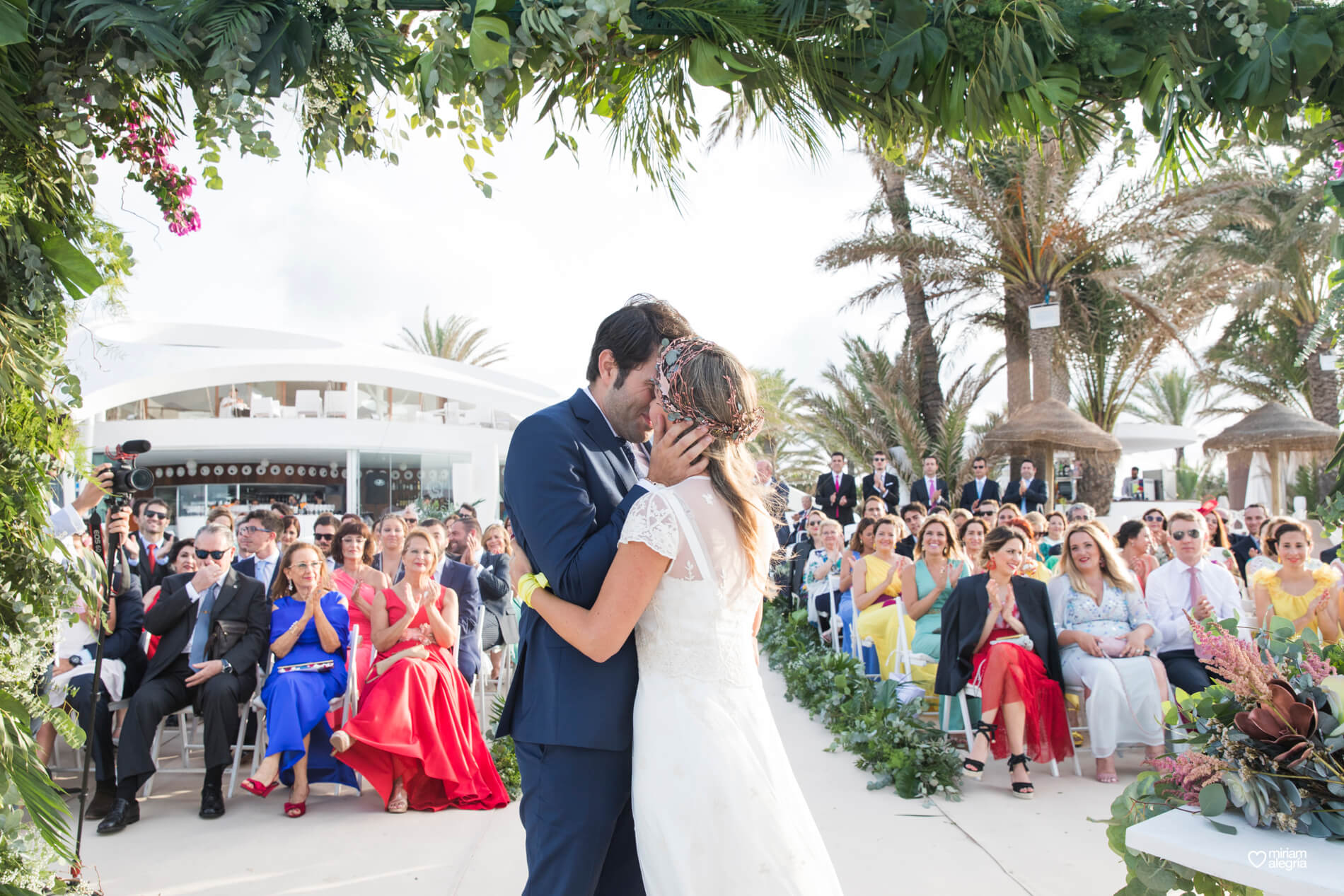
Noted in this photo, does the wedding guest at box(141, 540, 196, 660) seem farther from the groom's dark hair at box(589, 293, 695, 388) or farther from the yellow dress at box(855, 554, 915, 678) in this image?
the yellow dress at box(855, 554, 915, 678)

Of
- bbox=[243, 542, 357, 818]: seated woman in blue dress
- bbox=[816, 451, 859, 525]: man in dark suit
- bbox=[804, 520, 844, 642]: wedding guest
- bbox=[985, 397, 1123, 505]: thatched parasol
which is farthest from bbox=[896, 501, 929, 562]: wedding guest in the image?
bbox=[243, 542, 357, 818]: seated woman in blue dress

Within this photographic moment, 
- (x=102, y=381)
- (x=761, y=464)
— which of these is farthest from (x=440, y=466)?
(x=761, y=464)

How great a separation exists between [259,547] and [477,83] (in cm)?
451

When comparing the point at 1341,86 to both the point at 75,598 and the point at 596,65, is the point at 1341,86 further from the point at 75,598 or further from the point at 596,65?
the point at 75,598

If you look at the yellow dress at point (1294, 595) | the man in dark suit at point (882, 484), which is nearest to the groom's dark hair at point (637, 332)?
the yellow dress at point (1294, 595)

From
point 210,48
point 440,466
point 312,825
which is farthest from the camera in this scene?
point 440,466

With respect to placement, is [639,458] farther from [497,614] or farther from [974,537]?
[974,537]

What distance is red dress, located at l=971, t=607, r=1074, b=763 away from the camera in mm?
5199

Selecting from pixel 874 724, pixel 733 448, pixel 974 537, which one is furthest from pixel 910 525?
pixel 733 448

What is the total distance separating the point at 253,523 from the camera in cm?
596

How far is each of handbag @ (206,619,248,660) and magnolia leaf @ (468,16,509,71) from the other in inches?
168

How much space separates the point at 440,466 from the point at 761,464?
74.5 ft

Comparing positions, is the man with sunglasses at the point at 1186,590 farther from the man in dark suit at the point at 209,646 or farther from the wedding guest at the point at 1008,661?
the man in dark suit at the point at 209,646

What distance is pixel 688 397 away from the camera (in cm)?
214
